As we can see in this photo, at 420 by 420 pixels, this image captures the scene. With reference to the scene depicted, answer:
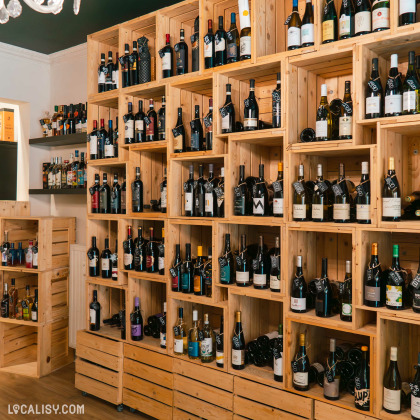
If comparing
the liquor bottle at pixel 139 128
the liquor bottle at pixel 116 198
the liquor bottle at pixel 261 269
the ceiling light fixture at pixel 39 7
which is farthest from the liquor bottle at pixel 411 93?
the liquor bottle at pixel 116 198

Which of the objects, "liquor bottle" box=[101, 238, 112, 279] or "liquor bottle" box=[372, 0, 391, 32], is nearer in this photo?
"liquor bottle" box=[372, 0, 391, 32]

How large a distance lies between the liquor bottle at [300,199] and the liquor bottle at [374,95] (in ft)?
1.42

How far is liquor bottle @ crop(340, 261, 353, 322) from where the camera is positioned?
85.7 inches

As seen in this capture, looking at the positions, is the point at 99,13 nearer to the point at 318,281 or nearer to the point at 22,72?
the point at 22,72

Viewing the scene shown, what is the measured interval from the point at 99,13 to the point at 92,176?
4.23 ft

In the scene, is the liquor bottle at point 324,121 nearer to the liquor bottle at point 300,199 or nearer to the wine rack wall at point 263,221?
the wine rack wall at point 263,221

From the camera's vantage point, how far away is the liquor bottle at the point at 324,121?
2270mm

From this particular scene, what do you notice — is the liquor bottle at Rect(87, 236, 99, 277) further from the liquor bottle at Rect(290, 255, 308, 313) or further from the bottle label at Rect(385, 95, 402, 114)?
the bottle label at Rect(385, 95, 402, 114)

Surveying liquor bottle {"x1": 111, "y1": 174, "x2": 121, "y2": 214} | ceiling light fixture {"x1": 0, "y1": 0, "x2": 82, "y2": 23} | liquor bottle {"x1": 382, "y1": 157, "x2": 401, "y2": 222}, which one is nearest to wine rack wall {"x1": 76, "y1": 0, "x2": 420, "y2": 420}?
liquor bottle {"x1": 382, "y1": 157, "x2": 401, "y2": 222}

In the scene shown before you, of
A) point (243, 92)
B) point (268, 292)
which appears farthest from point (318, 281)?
point (243, 92)

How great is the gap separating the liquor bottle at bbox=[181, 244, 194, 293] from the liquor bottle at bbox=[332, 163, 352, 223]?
3.35ft

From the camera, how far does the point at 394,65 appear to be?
2074 mm

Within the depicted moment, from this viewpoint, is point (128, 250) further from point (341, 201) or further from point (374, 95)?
point (374, 95)

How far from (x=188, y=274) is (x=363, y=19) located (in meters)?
1.76
